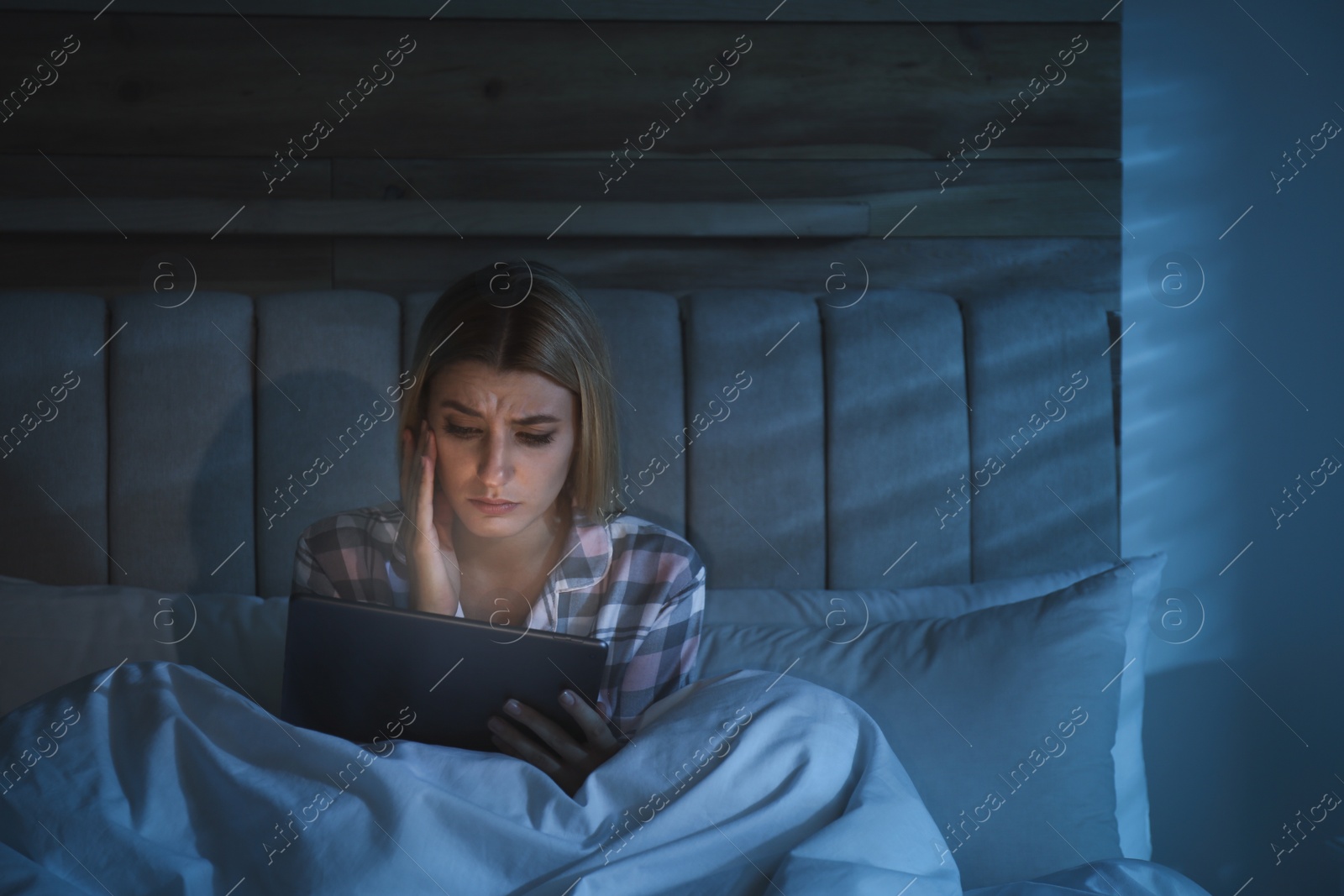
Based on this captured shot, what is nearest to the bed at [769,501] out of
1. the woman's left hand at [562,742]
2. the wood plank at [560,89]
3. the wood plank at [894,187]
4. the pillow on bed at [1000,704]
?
the pillow on bed at [1000,704]

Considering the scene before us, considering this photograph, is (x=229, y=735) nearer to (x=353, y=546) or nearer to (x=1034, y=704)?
(x=353, y=546)

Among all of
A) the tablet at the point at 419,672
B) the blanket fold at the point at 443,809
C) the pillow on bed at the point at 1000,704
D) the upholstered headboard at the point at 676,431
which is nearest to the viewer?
the blanket fold at the point at 443,809

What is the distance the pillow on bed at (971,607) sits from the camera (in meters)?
1.28

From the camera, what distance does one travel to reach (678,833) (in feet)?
2.92

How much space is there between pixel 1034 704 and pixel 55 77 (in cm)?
181

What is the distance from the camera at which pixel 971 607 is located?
1364 millimetres

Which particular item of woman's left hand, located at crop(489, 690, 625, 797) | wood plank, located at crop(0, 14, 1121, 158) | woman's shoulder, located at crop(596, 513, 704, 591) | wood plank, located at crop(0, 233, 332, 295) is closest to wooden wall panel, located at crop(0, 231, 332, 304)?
wood plank, located at crop(0, 233, 332, 295)

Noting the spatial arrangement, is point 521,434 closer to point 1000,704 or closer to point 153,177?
point 1000,704

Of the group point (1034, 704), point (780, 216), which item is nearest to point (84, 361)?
point (780, 216)

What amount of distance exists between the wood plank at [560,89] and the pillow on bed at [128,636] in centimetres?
73

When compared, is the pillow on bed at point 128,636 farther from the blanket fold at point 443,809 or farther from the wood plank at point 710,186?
the wood plank at point 710,186

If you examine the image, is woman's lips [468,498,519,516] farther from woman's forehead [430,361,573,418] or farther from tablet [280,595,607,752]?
tablet [280,595,607,752]

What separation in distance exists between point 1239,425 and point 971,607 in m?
0.65

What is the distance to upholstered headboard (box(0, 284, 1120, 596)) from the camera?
4.66 feet
